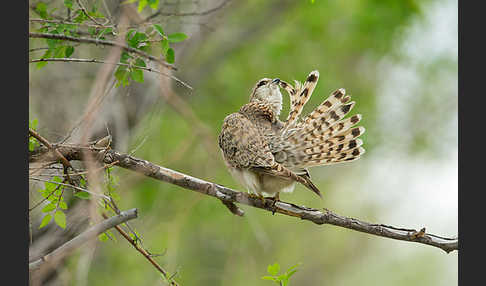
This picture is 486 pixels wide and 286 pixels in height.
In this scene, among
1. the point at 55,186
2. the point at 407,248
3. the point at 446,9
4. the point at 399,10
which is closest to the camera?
the point at 55,186

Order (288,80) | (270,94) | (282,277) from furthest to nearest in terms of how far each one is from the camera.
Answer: (288,80)
(270,94)
(282,277)

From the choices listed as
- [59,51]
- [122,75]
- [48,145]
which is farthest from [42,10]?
[48,145]

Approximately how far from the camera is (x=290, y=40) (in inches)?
287

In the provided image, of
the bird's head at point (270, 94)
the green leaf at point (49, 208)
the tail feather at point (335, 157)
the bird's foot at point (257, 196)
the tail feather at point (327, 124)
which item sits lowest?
the green leaf at point (49, 208)

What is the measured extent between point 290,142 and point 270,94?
1.17 ft

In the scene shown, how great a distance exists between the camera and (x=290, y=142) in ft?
10.6

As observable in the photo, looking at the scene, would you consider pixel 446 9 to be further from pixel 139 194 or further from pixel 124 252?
pixel 124 252

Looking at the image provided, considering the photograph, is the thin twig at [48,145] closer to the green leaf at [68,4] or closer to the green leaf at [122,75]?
the green leaf at [122,75]

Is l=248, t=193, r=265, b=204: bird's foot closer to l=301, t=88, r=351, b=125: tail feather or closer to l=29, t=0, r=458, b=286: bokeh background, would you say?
l=301, t=88, r=351, b=125: tail feather

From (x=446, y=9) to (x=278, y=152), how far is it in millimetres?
5419

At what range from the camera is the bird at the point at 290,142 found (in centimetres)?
309

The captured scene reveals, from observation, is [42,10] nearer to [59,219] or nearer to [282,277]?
[59,219]

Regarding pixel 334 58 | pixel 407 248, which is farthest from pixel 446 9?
pixel 407 248

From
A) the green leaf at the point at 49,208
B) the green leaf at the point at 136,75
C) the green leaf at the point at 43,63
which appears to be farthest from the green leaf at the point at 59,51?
the green leaf at the point at 49,208
